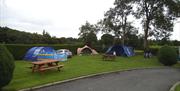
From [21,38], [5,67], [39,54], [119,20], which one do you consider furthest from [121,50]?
[5,67]

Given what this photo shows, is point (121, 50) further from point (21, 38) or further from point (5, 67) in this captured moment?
point (5, 67)

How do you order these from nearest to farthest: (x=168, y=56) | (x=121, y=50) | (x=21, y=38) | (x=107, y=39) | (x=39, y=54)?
(x=39, y=54) → (x=168, y=56) → (x=121, y=50) → (x=21, y=38) → (x=107, y=39)

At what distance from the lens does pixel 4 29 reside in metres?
54.7

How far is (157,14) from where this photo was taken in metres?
48.7

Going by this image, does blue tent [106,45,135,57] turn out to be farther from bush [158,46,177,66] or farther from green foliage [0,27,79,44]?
green foliage [0,27,79,44]

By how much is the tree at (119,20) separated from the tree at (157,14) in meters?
1.76

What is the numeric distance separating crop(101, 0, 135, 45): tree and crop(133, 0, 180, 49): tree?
5.76 ft

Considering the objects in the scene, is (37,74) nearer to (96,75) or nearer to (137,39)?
(96,75)

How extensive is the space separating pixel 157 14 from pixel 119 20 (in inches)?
273

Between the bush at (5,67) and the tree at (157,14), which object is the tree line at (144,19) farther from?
the bush at (5,67)

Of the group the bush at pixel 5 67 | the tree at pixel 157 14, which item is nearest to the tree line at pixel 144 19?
the tree at pixel 157 14

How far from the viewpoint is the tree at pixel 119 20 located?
5084 cm

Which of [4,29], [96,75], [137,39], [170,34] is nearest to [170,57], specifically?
[96,75]

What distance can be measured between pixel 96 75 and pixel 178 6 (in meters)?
32.2
